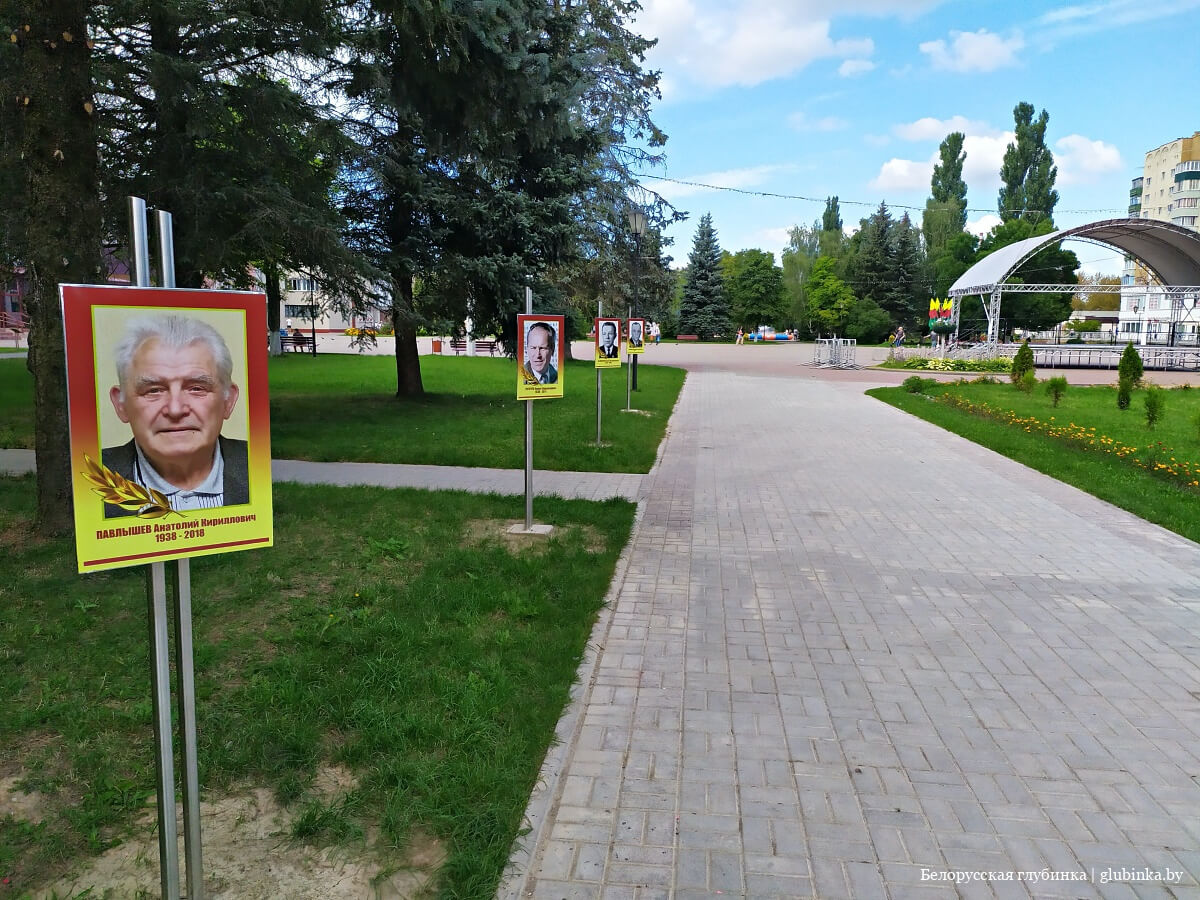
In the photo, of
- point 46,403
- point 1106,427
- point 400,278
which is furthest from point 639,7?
point 46,403

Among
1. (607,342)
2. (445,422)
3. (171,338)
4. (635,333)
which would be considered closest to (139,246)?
(171,338)

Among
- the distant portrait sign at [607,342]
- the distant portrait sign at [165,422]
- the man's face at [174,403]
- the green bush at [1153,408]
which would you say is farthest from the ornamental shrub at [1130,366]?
the man's face at [174,403]

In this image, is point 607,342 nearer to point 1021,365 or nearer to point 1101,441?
point 1101,441

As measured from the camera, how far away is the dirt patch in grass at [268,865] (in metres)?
2.62

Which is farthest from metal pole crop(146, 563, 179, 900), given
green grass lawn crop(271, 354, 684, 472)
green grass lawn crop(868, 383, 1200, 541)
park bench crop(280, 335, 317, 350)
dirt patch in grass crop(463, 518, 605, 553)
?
park bench crop(280, 335, 317, 350)

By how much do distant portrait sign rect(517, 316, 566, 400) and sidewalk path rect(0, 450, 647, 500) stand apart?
181 cm

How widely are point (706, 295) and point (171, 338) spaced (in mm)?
70467

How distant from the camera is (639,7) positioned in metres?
28.6

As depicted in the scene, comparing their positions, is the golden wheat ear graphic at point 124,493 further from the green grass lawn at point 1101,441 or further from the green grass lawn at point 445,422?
the green grass lawn at point 1101,441

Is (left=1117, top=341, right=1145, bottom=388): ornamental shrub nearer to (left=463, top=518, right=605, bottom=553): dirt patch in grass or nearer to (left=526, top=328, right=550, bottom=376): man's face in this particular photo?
(left=463, top=518, right=605, bottom=553): dirt patch in grass

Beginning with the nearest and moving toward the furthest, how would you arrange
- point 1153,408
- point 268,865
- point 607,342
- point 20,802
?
1. point 268,865
2. point 20,802
3. point 607,342
4. point 1153,408

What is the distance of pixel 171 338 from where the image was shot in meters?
2.21
